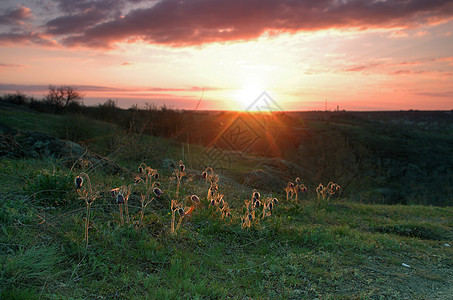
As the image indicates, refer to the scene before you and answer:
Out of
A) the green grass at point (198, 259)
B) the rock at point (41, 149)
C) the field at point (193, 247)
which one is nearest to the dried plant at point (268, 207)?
the field at point (193, 247)

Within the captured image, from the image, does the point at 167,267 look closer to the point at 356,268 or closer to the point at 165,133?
the point at 356,268

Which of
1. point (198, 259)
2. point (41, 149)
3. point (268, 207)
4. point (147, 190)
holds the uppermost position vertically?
point (41, 149)

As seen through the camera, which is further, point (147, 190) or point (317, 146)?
point (317, 146)

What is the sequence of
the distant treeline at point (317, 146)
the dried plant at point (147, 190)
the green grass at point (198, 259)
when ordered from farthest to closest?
the distant treeline at point (317, 146) → the dried plant at point (147, 190) → the green grass at point (198, 259)

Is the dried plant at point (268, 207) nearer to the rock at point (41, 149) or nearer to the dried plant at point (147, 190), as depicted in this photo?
the dried plant at point (147, 190)

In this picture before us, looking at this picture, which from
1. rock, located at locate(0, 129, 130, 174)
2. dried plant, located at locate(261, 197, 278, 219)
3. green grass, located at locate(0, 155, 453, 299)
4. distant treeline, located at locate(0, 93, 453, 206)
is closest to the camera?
green grass, located at locate(0, 155, 453, 299)

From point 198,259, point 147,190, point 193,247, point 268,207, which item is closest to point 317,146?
point 268,207

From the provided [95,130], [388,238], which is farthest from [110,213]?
Answer: [95,130]

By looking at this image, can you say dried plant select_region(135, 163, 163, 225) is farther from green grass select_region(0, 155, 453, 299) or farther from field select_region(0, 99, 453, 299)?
green grass select_region(0, 155, 453, 299)

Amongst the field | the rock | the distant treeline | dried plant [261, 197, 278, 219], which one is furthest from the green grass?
the distant treeline

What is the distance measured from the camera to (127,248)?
3.30m

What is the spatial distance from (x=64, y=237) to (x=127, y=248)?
66cm

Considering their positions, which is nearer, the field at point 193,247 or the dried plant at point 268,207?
the field at point 193,247

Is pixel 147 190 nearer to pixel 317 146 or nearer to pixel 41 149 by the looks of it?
pixel 41 149
